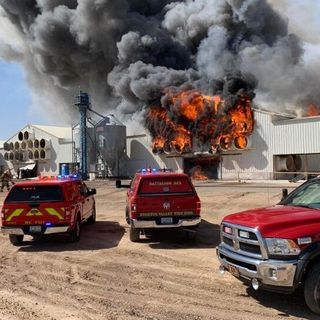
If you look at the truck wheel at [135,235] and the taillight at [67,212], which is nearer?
the taillight at [67,212]

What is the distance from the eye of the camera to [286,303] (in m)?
6.78

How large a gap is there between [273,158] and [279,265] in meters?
38.1

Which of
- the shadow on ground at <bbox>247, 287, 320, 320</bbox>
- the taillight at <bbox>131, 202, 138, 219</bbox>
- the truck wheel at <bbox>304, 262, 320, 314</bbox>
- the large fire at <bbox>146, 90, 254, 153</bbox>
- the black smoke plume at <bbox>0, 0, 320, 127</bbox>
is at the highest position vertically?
the black smoke plume at <bbox>0, 0, 320, 127</bbox>

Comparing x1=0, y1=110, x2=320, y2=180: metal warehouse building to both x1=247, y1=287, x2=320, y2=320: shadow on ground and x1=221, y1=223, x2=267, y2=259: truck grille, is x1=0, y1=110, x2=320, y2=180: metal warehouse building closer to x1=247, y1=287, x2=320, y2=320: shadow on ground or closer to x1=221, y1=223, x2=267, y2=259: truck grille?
x1=247, y1=287, x2=320, y2=320: shadow on ground

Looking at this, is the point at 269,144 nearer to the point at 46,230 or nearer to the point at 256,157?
the point at 256,157

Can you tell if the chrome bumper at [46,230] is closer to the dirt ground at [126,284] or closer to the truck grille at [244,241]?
the dirt ground at [126,284]

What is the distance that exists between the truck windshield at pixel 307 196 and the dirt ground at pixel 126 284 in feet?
4.29

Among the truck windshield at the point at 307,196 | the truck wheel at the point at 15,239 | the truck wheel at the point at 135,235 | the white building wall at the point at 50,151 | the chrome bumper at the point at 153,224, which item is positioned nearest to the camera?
the truck windshield at the point at 307,196

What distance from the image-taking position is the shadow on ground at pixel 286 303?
627cm

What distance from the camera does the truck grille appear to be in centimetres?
632

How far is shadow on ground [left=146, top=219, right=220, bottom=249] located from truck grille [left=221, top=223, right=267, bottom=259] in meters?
4.80

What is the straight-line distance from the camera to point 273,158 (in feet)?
142

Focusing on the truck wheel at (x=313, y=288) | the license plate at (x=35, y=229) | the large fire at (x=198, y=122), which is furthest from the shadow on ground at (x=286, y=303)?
the large fire at (x=198, y=122)

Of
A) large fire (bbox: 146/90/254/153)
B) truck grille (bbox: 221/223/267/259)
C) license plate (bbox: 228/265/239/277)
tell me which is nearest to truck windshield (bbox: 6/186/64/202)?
truck grille (bbox: 221/223/267/259)
